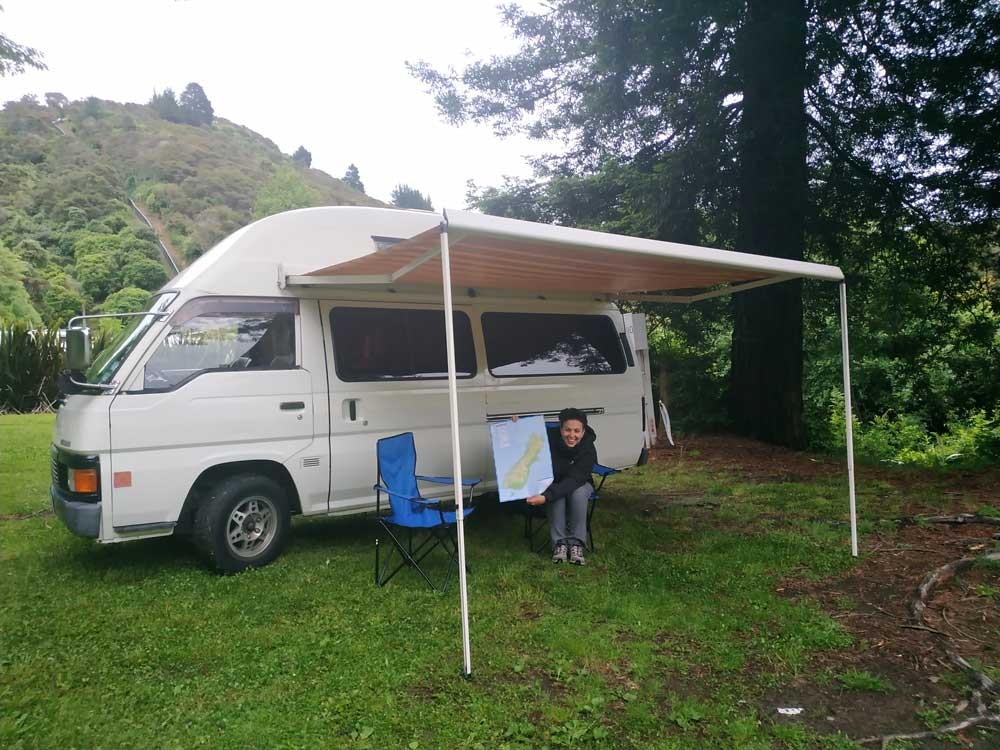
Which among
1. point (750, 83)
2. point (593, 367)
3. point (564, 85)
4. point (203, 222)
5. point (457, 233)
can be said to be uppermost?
point (203, 222)

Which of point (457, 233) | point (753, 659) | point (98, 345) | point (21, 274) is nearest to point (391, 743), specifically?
point (753, 659)

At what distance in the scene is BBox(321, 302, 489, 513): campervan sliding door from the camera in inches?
203

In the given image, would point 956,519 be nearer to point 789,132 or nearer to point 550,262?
point 550,262

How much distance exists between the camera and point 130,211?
6069 centimetres

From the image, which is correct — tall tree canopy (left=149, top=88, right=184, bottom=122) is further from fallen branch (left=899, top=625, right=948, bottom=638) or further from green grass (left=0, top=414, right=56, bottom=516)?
fallen branch (left=899, top=625, right=948, bottom=638)

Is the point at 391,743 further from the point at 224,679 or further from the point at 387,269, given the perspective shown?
the point at 387,269

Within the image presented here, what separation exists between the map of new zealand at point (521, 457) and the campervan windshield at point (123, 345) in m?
2.39

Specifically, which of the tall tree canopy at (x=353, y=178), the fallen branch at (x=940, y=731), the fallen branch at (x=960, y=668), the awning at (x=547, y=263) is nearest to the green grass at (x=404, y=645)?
the fallen branch at (x=940, y=731)

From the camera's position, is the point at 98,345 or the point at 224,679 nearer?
A: the point at 224,679

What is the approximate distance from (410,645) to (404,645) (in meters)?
0.03

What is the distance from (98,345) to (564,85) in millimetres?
10568

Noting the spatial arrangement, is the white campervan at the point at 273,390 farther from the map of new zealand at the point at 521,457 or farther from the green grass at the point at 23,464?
the green grass at the point at 23,464

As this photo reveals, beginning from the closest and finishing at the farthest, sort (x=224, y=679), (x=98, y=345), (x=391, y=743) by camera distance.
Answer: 1. (x=391, y=743)
2. (x=224, y=679)
3. (x=98, y=345)

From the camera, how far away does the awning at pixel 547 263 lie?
3543 mm
